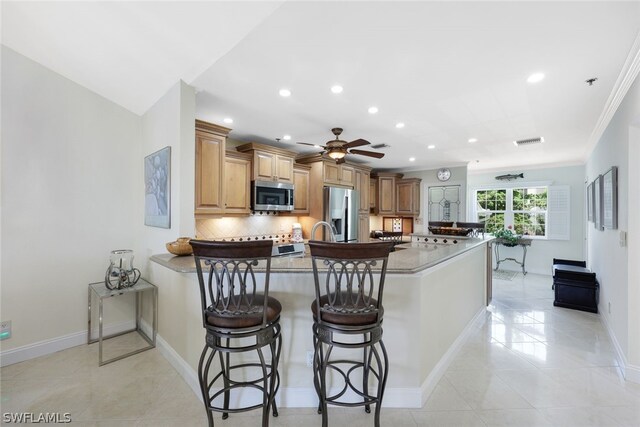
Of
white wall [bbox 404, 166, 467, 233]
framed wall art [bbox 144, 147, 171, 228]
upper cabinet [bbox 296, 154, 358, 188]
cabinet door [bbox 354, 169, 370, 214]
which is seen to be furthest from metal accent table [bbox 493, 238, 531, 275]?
framed wall art [bbox 144, 147, 171, 228]

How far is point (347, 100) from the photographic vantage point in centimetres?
282

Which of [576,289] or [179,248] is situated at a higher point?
[179,248]

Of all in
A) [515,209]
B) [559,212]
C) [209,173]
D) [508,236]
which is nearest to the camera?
[209,173]

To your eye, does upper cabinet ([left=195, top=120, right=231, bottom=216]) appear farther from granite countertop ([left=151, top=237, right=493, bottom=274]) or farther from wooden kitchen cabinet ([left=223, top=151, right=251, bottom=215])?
granite countertop ([left=151, top=237, right=493, bottom=274])

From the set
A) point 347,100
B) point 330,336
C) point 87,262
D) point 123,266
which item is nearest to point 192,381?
point 330,336

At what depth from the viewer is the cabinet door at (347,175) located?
5.27 meters

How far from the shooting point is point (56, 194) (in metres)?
2.66

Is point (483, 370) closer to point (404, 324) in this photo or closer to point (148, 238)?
point (404, 324)

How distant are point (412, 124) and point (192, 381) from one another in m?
3.56

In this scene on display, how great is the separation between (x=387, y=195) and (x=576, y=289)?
12.3 feet

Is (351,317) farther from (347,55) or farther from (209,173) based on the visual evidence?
(209,173)

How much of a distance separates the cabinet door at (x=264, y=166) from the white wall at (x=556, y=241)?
580cm

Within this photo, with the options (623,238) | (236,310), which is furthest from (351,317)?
(623,238)

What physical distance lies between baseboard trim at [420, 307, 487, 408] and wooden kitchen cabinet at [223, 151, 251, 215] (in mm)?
2815
